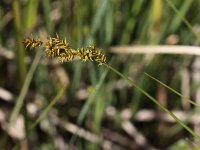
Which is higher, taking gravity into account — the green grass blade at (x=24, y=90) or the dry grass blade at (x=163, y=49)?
the dry grass blade at (x=163, y=49)

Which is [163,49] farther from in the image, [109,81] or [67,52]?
[67,52]

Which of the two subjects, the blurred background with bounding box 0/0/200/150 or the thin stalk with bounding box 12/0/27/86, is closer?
the thin stalk with bounding box 12/0/27/86

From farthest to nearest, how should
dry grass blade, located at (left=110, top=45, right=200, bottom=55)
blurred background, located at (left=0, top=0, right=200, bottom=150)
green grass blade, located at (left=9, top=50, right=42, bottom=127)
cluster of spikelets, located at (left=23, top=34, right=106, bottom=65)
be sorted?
blurred background, located at (left=0, top=0, right=200, bottom=150)
green grass blade, located at (left=9, top=50, right=42, bottom=127)
dry grass blade, located at (left=110, top=45, right=200, bottom=55)
cluster of spikelets, located at (left=23, top=34, right=106, bottom=65)

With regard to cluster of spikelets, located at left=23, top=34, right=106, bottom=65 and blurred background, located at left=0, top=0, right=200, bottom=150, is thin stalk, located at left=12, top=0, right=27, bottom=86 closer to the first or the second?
blurred background, located at left=0, top=0, right=200, bottom=150

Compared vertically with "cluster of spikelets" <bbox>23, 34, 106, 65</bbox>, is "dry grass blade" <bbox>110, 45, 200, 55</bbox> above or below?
above

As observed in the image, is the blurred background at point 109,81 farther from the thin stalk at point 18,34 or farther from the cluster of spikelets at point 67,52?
the cluster of spikelets at point 67,52

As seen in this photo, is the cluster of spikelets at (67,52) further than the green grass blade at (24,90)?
No

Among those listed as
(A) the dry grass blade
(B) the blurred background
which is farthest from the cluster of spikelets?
(B) the blurred background

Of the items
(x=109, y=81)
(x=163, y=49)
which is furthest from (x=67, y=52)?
(x=109, y=81)

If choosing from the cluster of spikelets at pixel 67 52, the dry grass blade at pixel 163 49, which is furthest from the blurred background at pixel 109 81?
the cluster of spikelets at pixel 67 52
